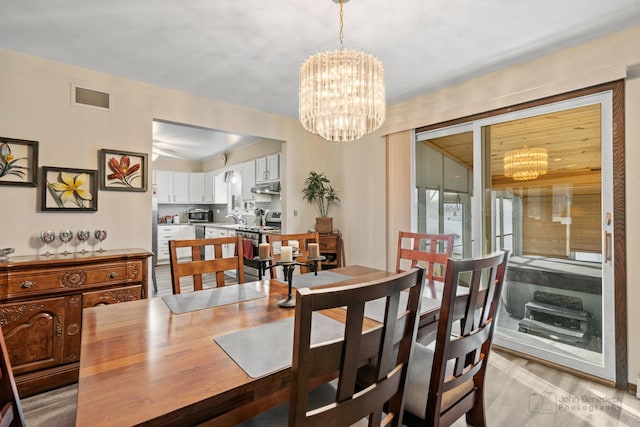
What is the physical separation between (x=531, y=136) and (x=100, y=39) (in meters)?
3.54

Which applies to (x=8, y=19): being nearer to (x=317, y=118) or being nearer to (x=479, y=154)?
(x=317, y=118)

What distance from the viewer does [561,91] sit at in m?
2.38

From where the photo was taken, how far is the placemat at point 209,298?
155 centimetres

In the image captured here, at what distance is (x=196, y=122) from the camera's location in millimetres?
3326

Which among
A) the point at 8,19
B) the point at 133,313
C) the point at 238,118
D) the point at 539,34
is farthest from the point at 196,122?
the point at 539,34

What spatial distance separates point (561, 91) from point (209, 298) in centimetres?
292

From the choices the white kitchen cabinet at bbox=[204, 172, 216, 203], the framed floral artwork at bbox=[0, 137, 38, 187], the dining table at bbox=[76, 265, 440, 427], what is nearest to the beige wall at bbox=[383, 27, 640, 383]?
the dining table at bbox=[76, 265, 440, 427]

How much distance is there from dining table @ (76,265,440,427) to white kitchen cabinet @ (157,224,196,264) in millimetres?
5576

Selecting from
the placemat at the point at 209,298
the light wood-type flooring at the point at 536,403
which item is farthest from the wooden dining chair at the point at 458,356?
the placemat at the point at 209,298

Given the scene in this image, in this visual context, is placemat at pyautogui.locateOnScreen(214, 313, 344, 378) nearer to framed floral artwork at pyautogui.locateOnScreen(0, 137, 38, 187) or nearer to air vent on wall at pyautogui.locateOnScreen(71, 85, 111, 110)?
framed floral artwork at pyautogui.locateOnScreen(0, 137, 38, 187)

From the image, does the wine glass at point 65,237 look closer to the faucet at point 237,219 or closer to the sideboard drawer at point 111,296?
the sideboard drawer at point 111,296

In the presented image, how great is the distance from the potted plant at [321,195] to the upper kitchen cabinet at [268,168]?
78cm

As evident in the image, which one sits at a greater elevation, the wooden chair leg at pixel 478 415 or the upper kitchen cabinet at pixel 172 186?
the upper kitchen cabinet at pixel 172 186

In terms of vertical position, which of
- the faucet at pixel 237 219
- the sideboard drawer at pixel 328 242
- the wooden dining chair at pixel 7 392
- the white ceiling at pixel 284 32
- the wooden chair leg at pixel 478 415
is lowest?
the wooden chair leg at pixel 478 415
